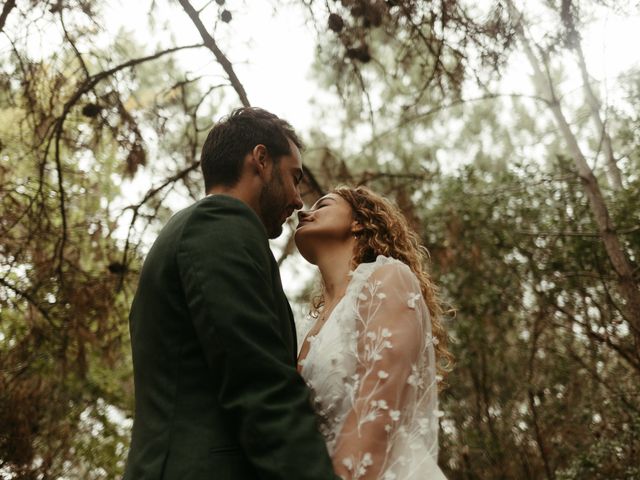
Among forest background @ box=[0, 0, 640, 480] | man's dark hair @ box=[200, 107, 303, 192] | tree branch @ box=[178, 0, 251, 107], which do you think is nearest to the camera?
man's dark hair @ box=[200, 107, 303, 192]

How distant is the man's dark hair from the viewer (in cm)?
186

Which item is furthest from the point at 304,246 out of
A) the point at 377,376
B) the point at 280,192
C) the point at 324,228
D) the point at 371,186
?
the point at 371,186

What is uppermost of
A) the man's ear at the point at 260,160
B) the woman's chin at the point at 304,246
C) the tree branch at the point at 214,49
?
the tree branch at the point at 214,49

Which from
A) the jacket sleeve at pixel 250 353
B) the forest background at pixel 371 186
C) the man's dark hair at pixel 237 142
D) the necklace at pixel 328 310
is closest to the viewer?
the jacket sleeve at pixel 250 353

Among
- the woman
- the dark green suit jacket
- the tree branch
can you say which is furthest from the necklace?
the tree branch

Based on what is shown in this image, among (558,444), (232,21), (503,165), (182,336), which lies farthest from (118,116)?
(503,165)

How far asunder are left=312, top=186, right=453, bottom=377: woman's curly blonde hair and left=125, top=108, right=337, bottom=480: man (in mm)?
911

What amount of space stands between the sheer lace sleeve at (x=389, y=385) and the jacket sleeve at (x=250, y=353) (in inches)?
11.7

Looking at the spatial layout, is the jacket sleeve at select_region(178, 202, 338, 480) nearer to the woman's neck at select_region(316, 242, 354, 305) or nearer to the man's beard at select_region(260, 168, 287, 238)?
the man's beard at select_region(260, 168, 287, 238)

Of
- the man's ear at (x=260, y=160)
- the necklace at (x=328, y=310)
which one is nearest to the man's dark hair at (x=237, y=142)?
the man's ear at (x=260, y=160)

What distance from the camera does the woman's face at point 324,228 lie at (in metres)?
2.49

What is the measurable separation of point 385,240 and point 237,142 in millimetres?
879

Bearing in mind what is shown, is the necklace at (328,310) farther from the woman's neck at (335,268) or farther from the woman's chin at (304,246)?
the woman's chin at (304,246)

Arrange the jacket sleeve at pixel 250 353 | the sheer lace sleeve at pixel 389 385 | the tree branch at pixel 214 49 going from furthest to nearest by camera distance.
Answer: the tree branch at pixel 214 49 < the sheer lace sleeve at pixel 389 385 < the jacket sleeve at pixel 250 353
